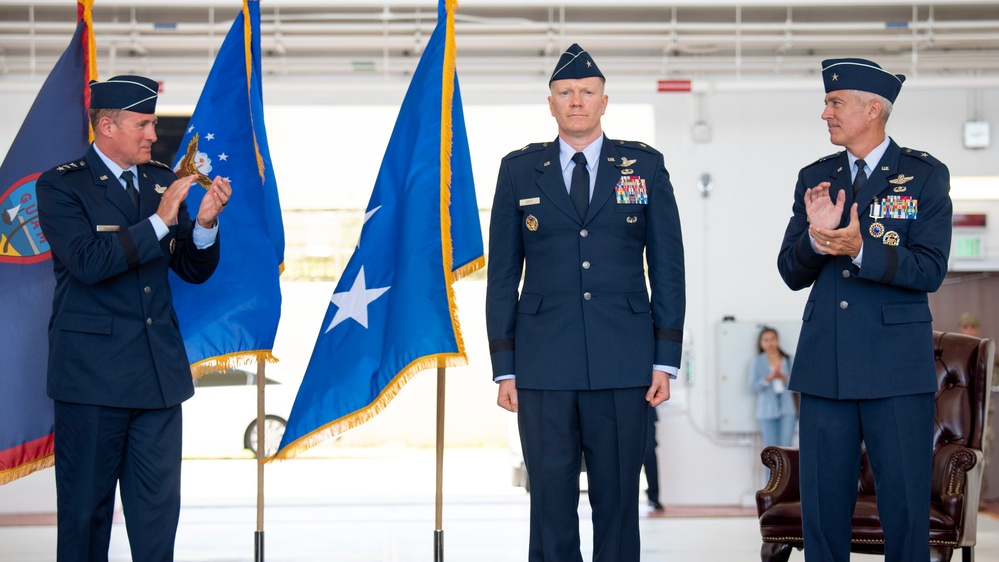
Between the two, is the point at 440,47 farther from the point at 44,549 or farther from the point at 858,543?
the point at 44,549

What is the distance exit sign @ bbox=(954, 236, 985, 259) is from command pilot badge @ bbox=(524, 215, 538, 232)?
524 cm

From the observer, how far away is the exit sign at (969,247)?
7.23 m

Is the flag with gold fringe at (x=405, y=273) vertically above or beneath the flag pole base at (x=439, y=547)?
above

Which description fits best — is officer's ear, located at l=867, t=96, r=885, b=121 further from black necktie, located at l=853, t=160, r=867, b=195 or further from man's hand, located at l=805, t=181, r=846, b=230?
man's hand, located at l=805, t=181, r=846, b=230

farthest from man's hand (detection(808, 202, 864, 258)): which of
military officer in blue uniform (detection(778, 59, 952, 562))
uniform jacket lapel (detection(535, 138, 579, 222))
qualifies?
uniform jacket lapel (detection(535, 138, 579, 222))

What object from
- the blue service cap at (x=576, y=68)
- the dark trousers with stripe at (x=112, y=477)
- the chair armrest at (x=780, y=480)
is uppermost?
the blue service cap at (x=576, y=68)

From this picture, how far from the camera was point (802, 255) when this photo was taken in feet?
9.44

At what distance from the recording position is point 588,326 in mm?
2891

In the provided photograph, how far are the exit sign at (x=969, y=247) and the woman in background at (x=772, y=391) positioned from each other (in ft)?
5.14

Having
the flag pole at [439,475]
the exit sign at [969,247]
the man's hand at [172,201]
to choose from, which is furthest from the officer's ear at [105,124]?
the exit sign at [969,247]

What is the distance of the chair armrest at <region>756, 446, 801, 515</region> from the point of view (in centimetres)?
411

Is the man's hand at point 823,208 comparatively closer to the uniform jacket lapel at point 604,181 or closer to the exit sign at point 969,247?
the uniform jacket lapel at point 604,181

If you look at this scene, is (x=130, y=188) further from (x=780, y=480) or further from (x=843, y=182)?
(x=780, y=480)

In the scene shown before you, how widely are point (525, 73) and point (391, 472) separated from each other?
14.2 feet
